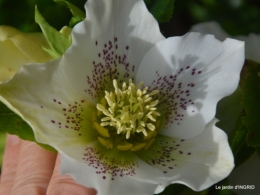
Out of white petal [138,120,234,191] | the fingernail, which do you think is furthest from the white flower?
the fingernail

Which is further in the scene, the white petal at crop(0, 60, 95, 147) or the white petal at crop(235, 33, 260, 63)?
the white petal at crop(235, 33, 260, 63)

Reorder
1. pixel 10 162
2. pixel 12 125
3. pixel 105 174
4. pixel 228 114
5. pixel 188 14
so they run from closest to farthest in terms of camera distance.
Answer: pixel 105 174 < pixel 12 125 < pixel 228 114 < pixel 10 162 < pixel 188 14

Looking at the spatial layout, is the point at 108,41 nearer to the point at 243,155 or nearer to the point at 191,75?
the point at 191,75

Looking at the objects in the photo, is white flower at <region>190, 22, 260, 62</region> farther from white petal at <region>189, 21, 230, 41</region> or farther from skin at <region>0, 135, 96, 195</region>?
skin at <region>0, 135, 96, 195</region>

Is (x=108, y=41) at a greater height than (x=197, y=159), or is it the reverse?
(x=108, y=41)

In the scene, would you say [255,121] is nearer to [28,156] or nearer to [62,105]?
[62,105]

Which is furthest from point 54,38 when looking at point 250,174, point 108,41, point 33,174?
point 250,174

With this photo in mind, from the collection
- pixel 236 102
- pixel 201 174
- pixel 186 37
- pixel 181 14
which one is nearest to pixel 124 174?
pixel 201 174
